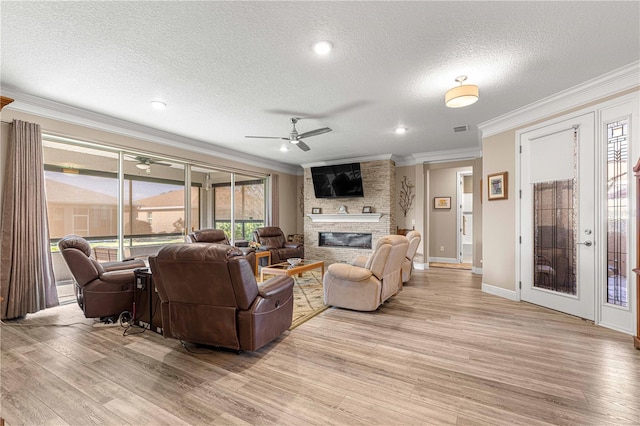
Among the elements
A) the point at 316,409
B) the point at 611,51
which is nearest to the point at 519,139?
the point at 611,51

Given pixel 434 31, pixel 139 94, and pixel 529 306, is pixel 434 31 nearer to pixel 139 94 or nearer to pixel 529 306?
pixel 139 94

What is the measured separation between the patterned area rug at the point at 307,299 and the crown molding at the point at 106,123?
11.0ft

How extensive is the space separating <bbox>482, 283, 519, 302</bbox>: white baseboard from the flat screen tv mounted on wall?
357cm

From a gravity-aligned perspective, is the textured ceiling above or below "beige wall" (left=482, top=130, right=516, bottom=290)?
above

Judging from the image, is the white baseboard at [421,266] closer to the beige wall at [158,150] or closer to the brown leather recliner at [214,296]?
the beige wall at [158,150]

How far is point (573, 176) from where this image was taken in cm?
359

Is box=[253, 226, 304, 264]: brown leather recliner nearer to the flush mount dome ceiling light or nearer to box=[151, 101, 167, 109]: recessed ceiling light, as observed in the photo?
box=[151, 101, 167, 109]: recessed ceiling light

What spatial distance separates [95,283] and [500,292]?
5.53 meters

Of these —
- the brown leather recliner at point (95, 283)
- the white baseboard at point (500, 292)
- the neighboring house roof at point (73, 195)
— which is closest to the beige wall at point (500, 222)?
the white baseboard at point (500, 292)

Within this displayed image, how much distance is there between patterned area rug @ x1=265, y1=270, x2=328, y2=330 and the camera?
3547 mm

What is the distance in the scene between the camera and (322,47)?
8.38 ft

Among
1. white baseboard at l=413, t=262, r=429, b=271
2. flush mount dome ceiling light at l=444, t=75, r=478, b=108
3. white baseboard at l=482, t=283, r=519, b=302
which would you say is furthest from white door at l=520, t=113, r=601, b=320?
white baseboard at l=413, t=262, r=429, b=271

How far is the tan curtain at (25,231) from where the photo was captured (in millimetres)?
3420

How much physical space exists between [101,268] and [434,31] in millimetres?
4220
